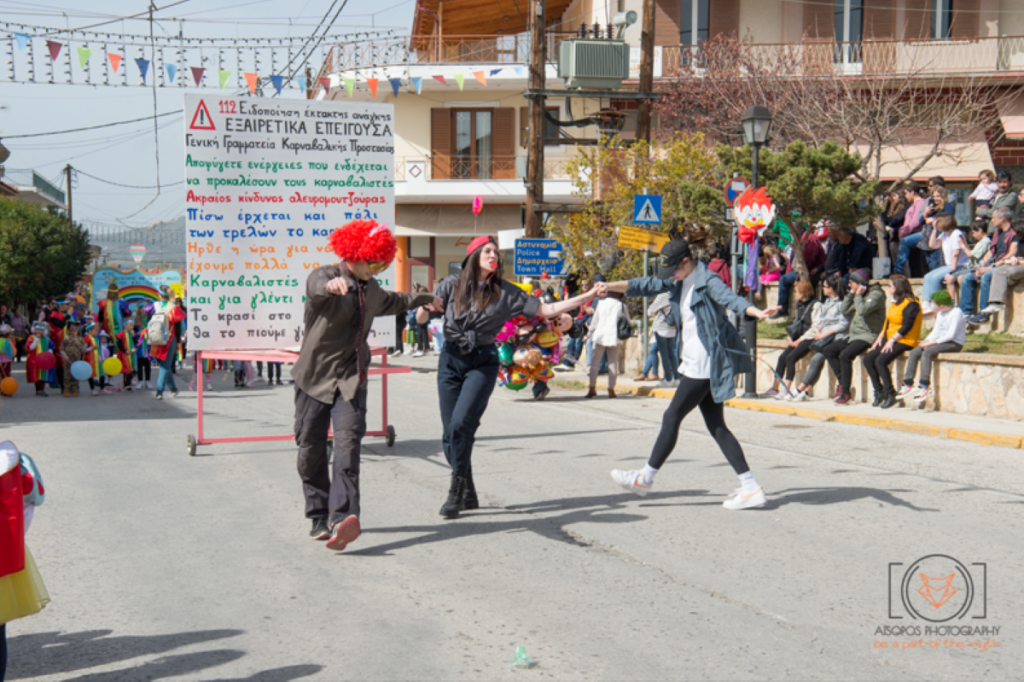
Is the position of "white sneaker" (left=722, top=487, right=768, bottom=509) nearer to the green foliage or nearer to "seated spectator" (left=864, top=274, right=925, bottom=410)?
"seated spectator" (left=864, top=274, right=925, bottom=410)

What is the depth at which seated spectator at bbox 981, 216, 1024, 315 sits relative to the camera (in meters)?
14.6

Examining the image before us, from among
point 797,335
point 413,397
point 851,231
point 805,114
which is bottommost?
point 413,397

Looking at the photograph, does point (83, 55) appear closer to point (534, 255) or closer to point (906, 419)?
point (534, 255)

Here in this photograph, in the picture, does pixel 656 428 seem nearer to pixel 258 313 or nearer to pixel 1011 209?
pixel 258 313

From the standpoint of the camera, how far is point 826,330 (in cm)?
1442

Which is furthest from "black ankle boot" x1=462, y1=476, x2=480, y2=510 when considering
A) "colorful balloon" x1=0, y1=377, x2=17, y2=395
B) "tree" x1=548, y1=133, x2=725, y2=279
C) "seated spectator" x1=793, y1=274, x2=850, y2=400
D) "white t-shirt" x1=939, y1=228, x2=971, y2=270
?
"tree" x1=548, y1=133, x2=725, y2=279

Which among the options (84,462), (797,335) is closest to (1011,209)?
(797,335)

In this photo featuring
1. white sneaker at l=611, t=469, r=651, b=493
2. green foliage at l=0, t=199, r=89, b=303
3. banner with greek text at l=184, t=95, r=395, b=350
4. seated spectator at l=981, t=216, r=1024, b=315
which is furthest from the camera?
green foliage at l=0, t=199, r=89, b=303

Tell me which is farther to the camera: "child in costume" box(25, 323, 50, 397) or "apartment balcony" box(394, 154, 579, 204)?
"apartment balcony" box(394, 154, 579, 204)

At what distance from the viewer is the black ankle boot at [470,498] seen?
6852mm

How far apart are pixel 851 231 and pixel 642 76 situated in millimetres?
6764

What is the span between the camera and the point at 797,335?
49.6ft

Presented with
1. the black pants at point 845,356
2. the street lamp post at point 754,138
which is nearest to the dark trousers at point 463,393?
the black pants at point 845,356

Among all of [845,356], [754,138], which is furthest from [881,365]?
[754,138]
